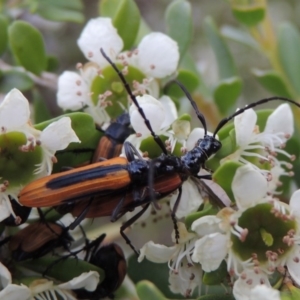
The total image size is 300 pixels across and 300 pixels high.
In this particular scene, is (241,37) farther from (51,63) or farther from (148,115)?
(148,115)

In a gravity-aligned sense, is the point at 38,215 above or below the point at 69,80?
below

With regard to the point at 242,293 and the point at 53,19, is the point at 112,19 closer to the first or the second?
the point at 53,19

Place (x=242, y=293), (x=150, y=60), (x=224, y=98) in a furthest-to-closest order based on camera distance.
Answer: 1. (x=224, y=98)
2. (x=150, y=60)
3. (x=242, y=293)

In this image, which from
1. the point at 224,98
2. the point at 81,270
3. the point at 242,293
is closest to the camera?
the point at 242,293

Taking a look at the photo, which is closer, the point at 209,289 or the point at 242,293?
the point at 242,293

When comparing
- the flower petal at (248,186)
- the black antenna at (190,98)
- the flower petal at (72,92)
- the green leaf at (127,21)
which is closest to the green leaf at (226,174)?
the flower petal at (248,186)

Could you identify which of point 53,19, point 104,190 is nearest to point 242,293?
point 104,190

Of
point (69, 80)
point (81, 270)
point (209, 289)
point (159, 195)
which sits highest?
point (69, 80)
